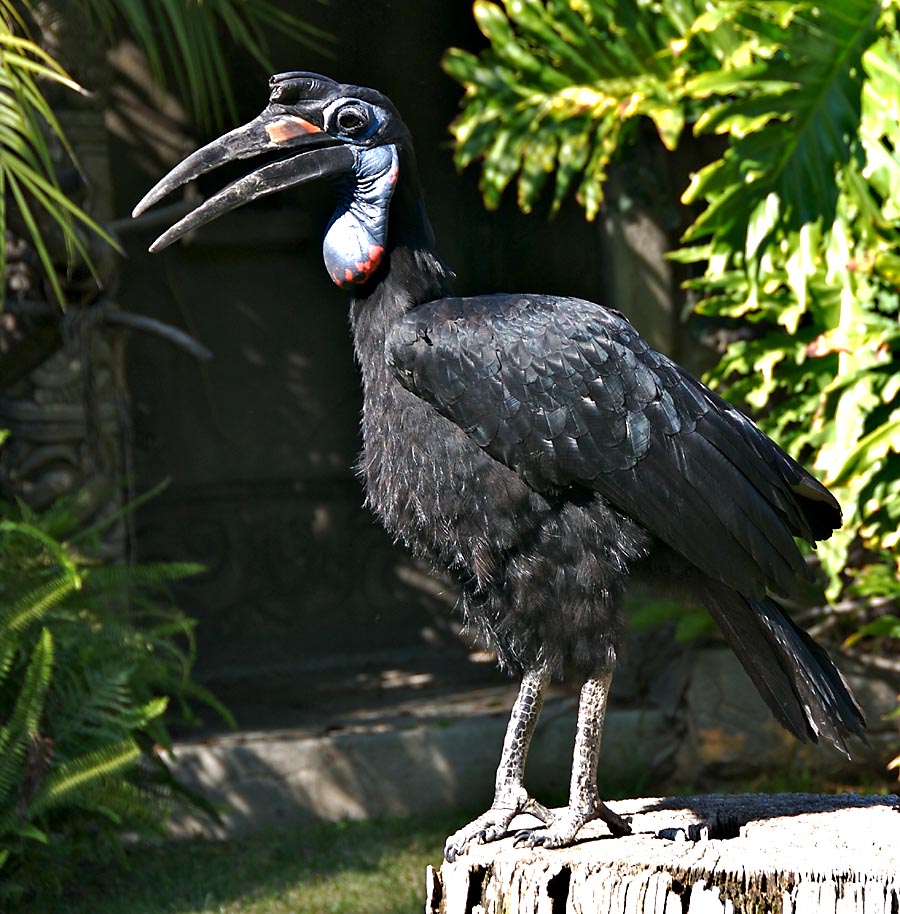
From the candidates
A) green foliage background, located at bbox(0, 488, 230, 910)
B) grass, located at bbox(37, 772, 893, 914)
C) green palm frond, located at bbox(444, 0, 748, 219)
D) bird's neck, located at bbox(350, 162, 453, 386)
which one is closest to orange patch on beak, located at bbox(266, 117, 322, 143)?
bird's neck, located at bbox(350, 162, 453, 386)

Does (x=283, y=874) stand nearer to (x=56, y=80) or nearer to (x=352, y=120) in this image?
(x=56, y=80)

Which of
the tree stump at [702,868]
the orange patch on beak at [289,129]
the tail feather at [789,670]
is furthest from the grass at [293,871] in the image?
the orange patch on beak at [289,129]

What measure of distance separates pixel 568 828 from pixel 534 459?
787 mm

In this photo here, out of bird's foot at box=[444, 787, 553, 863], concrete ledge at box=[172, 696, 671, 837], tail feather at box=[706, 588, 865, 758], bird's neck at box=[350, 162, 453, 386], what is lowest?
concrete ledge at box=[172, 696, 671, 837]

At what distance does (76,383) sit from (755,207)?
2.90m

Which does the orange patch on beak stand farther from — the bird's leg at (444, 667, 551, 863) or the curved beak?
the bird's leg at (444, 667, 551, 863)

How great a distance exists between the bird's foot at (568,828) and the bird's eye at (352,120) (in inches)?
60.8

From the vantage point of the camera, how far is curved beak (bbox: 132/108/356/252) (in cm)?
282

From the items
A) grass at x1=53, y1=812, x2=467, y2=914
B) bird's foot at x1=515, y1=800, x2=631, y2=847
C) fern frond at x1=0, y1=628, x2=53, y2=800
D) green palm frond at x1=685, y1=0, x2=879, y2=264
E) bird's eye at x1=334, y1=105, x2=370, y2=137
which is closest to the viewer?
bird's foot at x1=515, y1=800, x2=631, y2=847

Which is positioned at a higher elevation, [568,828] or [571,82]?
[571,82]

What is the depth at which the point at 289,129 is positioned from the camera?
2.86m

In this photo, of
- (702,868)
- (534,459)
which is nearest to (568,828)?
(702,868)

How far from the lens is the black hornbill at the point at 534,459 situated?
9.17ft

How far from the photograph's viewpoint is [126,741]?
468cm
